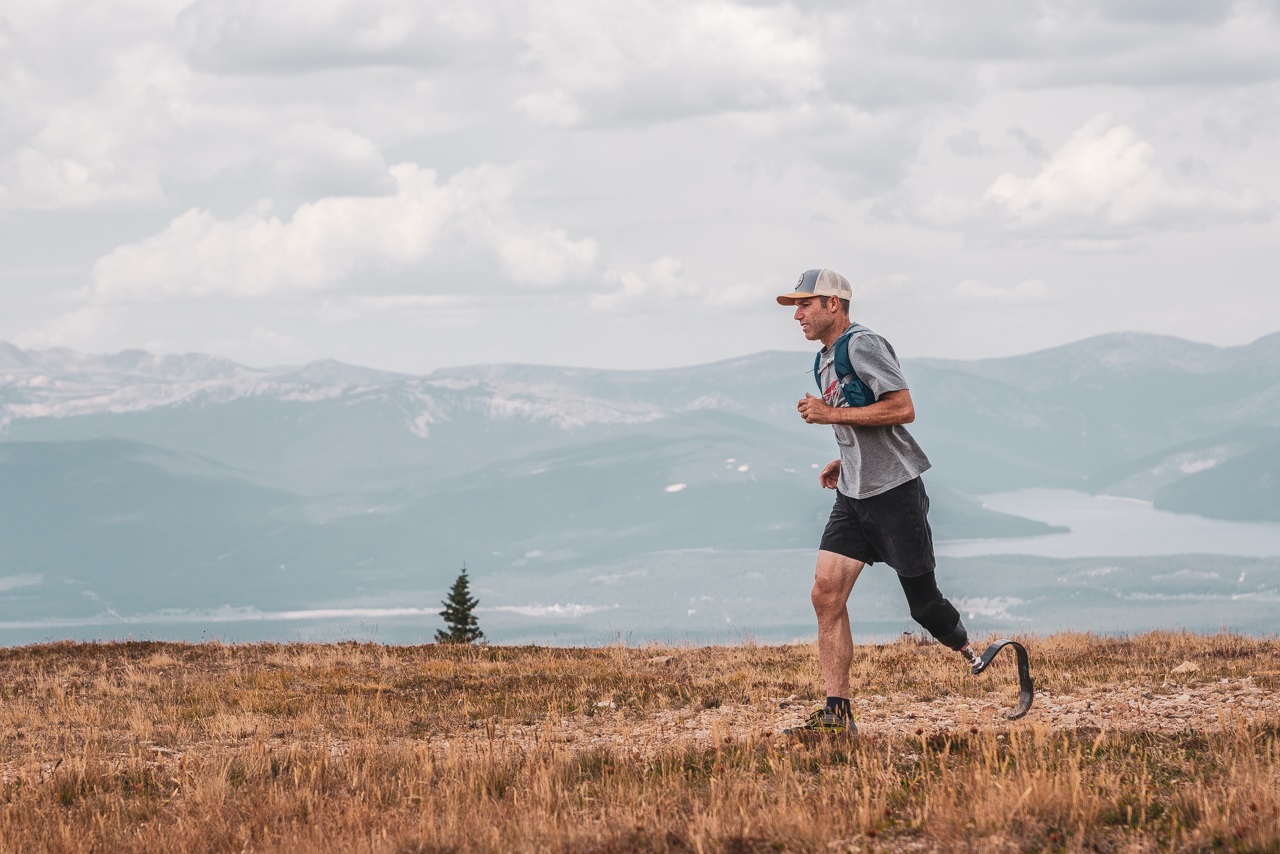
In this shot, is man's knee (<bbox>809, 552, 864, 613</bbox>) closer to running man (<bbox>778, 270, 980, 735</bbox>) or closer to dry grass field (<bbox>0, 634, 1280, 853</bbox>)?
running man (<bbox>778, 270, 980, 735</bbox>)

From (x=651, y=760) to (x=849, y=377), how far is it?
8.30 feet

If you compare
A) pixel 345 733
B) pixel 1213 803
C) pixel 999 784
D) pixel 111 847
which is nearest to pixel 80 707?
pixel 345 733

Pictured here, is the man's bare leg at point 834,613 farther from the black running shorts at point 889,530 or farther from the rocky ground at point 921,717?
the rocky ground at point 921,717

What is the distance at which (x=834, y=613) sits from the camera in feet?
25.8

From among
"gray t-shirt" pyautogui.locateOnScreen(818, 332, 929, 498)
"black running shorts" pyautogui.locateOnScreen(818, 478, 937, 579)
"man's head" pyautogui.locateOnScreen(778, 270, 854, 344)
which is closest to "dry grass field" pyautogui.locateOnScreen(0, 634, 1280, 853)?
"black running shorts" pyautogui.locateOnScreen(818, 478, 937, 579)

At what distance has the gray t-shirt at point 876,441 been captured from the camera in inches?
300

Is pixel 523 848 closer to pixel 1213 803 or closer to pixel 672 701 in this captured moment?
pixel 1213 803

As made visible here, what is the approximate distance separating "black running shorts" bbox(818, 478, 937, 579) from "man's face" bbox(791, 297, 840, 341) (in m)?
1.01

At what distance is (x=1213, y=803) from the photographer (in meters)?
5.48

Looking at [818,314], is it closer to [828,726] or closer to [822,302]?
[822,302]

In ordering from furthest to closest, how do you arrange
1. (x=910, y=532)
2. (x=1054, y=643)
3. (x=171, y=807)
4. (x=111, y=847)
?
(x=1054, y=643) < (x=910, y=532) < (x=171, y=807) < (x=111, y=847)

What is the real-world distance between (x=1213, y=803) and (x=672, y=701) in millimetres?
6154

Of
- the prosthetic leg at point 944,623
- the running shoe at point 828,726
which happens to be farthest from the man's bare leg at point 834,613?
the prosthetic leg at point 944,623

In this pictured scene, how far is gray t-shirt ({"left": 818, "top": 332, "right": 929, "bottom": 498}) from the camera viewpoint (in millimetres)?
7609
